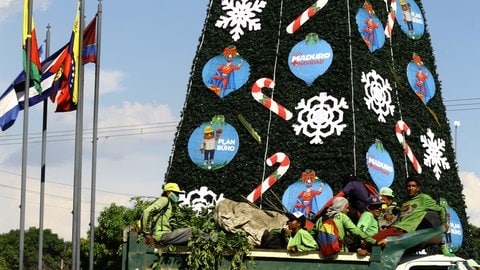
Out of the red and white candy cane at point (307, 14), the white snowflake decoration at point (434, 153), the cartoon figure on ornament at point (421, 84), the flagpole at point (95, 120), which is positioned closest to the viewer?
the flagpole at point (95, 120)

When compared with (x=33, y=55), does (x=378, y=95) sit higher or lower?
lower

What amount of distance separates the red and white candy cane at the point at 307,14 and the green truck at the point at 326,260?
12.3 meters

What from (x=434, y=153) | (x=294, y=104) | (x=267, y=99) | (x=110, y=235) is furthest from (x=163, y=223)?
(x=110, y=235)

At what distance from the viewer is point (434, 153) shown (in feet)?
88.8

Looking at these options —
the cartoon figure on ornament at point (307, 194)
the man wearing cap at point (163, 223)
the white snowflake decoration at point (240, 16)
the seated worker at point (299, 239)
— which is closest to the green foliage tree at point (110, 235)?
the white snowflake decoration at point (240, 16)

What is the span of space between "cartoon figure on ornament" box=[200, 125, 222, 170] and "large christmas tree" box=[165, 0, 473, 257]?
3 cm

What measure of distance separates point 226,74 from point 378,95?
160 inches

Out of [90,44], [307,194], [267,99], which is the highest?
[90,44]

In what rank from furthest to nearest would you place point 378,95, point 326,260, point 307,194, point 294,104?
point 378,95 → point 294,104 → point 307,194 → point 326,260

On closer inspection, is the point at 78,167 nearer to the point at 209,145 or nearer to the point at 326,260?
the point at 209,145

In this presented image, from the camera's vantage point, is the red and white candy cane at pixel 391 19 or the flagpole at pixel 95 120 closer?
the flagpole at pixel 95 120

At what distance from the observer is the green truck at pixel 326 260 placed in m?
11.5

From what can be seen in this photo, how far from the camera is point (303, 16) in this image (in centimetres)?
2416

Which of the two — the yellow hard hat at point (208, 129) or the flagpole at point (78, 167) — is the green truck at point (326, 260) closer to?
the flagpole at point (78, 167)
